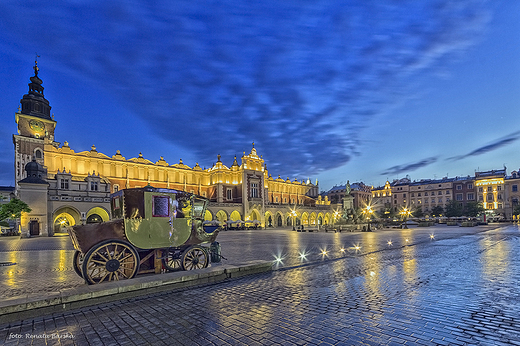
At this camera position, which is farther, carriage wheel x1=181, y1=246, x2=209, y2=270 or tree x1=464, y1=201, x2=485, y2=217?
tree x1=464, y1=201, x2=485, y2=217

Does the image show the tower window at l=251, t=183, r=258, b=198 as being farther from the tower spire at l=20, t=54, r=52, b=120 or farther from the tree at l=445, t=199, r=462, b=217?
the tree at l=445, t=199, r=462, b=217

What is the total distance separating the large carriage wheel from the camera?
7.88 m

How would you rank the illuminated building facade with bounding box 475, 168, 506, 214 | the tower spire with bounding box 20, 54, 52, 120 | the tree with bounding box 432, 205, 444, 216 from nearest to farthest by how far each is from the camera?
1. the tower spire with bounding box 20, 54, 52, 120
2. the illuminated building facade with bounding box 475, 168, 506, 214
3. the tree with bounding box 432, 205, 444, 216

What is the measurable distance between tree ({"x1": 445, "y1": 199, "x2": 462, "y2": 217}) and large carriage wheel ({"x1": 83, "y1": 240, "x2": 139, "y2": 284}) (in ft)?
316

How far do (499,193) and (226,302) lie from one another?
109 meters

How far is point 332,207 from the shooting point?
84688 mm

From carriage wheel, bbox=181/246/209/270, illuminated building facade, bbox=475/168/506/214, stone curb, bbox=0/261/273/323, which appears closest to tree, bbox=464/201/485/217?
illuminated building facade, bbox=475/168/506/214

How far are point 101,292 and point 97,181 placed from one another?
48.5 metres

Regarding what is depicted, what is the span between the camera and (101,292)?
22.7 ft

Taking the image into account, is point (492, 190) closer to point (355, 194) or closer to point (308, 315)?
point (355, 194)

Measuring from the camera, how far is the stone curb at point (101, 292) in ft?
19.4

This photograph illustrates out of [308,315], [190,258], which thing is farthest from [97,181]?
[308,315]

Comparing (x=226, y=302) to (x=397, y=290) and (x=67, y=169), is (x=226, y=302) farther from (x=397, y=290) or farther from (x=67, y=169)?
(x=67, y=169)

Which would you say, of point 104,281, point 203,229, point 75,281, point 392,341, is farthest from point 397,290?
point 75,281
